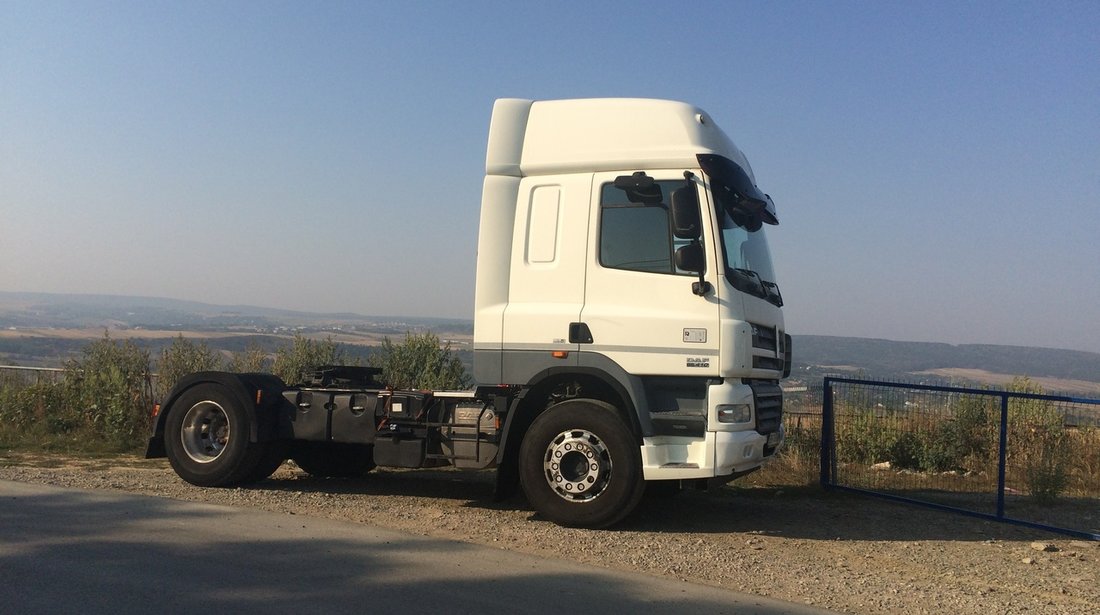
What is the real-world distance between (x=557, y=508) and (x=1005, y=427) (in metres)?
4.92

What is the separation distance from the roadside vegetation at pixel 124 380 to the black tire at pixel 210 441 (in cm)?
A: 377

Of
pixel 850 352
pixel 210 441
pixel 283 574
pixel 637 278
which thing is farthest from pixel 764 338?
pixel 850 352

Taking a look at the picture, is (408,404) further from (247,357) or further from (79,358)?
(79,358)

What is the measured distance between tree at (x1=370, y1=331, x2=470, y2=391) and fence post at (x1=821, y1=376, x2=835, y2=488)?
5.59 metres

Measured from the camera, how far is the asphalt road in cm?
524

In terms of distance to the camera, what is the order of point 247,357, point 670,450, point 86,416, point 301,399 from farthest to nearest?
point 247,357 → point 86,416 → point 301,399 → point 670,450

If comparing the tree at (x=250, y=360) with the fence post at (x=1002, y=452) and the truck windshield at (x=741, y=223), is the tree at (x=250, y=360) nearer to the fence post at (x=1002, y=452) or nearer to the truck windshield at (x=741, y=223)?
the truck windshield at (x=741, y=223)

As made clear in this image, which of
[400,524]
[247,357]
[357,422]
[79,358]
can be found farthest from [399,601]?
[79,358]

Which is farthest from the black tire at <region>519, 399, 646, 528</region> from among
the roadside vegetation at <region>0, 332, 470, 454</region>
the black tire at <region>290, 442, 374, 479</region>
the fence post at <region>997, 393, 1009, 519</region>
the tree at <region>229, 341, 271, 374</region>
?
the tree at <region>229, 341, 271, 374</region>

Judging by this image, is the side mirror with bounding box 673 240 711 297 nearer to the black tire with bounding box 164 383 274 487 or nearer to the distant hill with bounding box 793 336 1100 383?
the black tire with bounding box 164 383 274 487

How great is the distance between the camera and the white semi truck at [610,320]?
7.46m

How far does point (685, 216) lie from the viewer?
24.4 ft

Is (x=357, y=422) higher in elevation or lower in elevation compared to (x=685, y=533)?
higher

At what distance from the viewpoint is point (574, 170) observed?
804 cm
